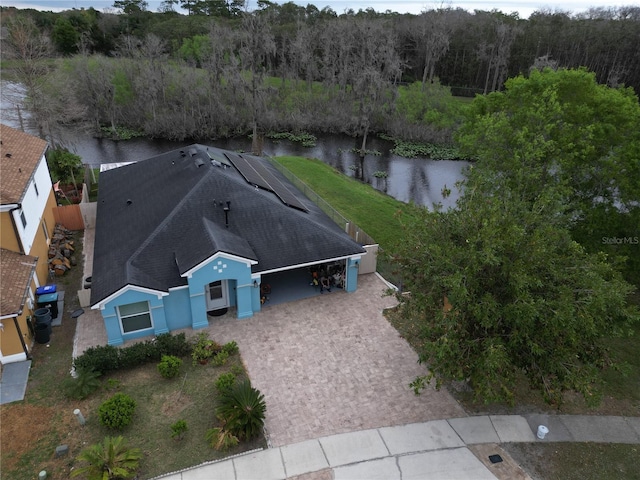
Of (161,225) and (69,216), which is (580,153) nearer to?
(161,225)

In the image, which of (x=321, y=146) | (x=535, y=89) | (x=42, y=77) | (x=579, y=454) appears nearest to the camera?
(x=579, y=454)

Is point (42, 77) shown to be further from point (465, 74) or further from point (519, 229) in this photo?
point (465, 74)

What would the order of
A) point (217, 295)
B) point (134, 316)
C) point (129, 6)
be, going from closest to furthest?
point (134, 316) < point (217, 295) < point (129, 6)

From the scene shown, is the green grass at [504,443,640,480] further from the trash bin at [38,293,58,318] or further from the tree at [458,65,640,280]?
the trash bin at [38,293,58,318]

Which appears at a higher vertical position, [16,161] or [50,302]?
[16,161]

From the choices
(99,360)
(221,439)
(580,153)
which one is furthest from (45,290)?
(580,153)

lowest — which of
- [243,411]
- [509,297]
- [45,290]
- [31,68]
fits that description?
[243,411]

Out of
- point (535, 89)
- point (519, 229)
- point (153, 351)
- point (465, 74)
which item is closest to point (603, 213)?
point (535, 89)
